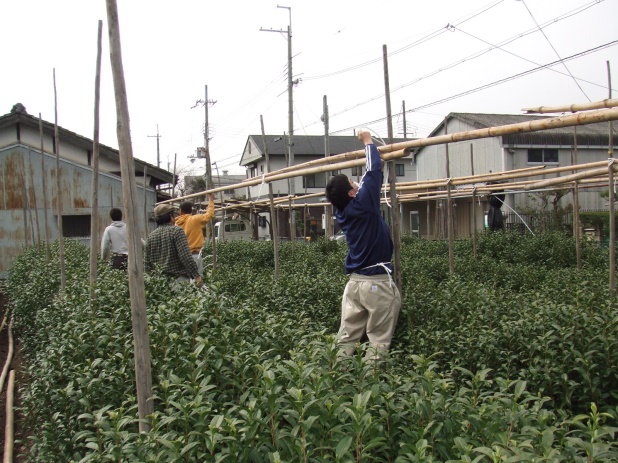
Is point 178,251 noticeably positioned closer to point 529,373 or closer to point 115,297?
point 115,297

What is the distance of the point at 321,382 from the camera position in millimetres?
2752

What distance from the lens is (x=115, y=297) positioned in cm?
521

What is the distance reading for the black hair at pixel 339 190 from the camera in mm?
4746

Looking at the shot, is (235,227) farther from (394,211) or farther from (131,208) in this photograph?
(131,208)

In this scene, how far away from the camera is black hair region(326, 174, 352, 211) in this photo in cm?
475

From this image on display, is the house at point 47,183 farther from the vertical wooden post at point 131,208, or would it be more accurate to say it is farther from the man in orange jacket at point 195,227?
the vertical wooden post at point 131,208

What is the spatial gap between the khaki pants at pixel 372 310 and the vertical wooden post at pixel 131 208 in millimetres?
1837

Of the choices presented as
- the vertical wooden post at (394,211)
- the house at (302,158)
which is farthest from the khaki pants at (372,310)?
the house at (302,158)

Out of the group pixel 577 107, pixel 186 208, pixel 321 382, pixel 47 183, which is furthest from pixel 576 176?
pixel 47 183

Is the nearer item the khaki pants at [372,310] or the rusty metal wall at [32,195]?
the khaki pants at [372,310]

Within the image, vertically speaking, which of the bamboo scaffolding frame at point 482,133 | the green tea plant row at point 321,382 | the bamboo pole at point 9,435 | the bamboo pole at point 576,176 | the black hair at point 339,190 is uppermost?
the bamboo scaffolding frame at point 482,133

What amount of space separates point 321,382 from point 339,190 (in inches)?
88.6

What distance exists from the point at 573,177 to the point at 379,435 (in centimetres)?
649

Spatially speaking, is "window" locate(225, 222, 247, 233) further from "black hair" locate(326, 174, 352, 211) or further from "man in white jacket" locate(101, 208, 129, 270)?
"black hair" locate(326, 174, 352, 211)
